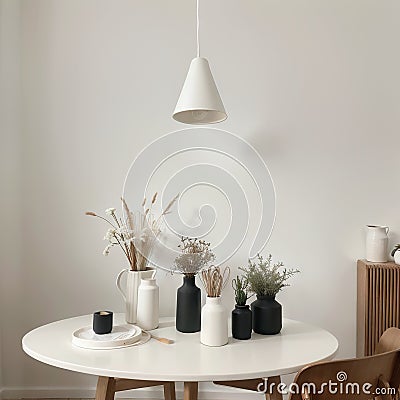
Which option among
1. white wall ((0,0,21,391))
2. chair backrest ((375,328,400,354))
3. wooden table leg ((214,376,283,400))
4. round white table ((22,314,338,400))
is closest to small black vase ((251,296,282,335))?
round white table ((22,314,338,400))

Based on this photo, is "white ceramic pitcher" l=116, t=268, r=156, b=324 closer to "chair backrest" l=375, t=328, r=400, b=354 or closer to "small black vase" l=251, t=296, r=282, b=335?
"small black vase" l=251, t=296, r=282, b=335

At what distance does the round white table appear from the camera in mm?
1890

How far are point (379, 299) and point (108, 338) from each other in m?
1.44

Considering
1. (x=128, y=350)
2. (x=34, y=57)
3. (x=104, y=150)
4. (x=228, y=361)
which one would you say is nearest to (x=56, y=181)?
(x=104, y=150)

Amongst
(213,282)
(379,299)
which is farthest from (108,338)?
(379,299)

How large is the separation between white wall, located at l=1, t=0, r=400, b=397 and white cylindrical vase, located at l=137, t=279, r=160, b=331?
0.67 m

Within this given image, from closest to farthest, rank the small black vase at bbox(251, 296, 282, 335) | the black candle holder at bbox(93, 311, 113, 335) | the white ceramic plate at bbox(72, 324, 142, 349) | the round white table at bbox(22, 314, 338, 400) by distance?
the round white table at bbox(22, 314, 338, 400)
the white ceramic plate at bbox(72, 324, 142, 349)
the black candle holder at bbox(93, 311, 113, 335)
the small black vase at bbox(251, 296, 282, 335)

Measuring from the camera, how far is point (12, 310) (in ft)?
10.4

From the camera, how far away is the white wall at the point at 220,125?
121 inches

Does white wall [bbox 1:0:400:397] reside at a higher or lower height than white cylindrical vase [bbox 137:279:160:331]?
higher

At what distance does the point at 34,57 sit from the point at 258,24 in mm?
1258

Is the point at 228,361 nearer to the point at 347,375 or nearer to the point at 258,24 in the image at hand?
the point at 347,375

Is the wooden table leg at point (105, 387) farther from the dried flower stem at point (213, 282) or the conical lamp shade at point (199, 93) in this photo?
the conical lamp shade at point (199, 93)

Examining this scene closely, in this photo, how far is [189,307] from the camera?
241 centimetres
